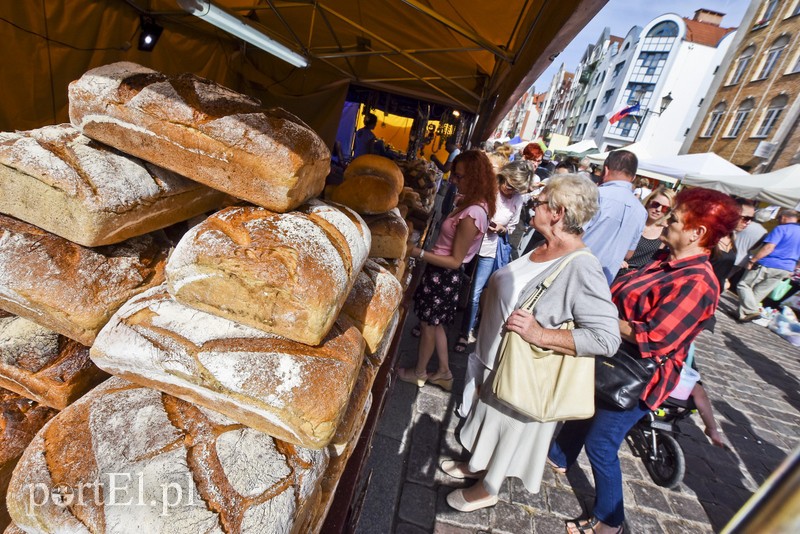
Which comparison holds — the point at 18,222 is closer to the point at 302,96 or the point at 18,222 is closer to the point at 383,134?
the point at 302,96

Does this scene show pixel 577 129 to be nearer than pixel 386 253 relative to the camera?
No

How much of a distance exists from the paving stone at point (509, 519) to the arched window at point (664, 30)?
46343mm

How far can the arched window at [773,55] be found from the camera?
17281 mm

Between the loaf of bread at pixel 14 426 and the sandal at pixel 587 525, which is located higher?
the loaf of bread at pixel 14 426

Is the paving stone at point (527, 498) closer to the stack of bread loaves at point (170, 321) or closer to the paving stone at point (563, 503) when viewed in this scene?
the paving stone at point (563, 503)

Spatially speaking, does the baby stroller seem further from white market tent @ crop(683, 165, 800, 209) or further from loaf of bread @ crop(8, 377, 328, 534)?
white market tent @ crop(683, 165, 800, 209)

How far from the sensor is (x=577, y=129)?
1826 inches

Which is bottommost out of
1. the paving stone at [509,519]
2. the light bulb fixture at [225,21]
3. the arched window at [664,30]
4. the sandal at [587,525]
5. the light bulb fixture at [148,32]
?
the paving stone at [509,519]

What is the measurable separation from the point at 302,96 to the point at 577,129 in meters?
49.4

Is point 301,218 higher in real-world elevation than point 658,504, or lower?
higher

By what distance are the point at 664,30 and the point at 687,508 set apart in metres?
46.7

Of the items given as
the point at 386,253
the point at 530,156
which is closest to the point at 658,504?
the point at 386,253

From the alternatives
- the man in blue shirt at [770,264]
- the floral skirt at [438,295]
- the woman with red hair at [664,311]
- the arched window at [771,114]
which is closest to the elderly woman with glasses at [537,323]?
the woman with red hair at [664,311]

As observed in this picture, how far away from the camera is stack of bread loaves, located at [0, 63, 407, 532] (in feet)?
2.86
